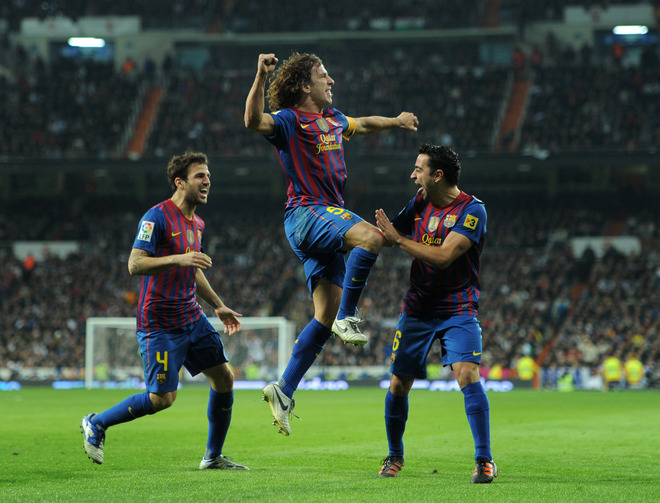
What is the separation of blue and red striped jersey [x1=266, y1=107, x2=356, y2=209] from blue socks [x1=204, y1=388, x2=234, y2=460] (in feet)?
6.92

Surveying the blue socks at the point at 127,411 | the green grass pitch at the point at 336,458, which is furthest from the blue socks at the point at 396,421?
the blue socks at the point at 127,411

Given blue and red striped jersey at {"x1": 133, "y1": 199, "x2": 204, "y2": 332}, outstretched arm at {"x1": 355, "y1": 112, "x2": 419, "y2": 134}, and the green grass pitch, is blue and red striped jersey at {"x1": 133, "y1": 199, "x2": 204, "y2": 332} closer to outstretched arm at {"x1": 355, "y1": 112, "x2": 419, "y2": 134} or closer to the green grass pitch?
the green grass pitch

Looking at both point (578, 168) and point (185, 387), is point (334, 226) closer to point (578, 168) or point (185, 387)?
point (185, 387)

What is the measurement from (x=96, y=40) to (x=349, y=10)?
502 inches

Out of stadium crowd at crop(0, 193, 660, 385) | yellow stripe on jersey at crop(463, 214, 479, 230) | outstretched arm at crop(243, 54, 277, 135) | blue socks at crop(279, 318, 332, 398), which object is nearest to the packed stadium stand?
stadium crowd at crop(0, 193, 660, 385)

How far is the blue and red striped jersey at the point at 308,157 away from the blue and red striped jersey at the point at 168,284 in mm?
1279

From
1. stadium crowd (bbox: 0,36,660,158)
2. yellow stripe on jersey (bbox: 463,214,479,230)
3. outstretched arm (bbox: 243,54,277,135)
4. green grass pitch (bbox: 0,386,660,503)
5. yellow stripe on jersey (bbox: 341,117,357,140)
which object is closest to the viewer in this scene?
green grass pitch (bbox: 0,386,660,503)

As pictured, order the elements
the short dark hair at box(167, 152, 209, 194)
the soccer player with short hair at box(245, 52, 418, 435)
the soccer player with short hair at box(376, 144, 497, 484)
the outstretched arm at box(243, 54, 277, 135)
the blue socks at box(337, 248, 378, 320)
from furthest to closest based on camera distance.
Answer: the short dark hair at box(167, 152, 209, 194), the soccer player with short hair at box(376, 144, 497, 484), the blue socks at box(337, 248, 378, 320), the soccer player with short hair at box(245, 52, 418, 435), the outstretched arm at box(243, 54, 277, 135)

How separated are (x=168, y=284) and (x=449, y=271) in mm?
2413

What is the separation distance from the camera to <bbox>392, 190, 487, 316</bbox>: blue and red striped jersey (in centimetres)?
723

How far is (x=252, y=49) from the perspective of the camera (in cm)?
4403

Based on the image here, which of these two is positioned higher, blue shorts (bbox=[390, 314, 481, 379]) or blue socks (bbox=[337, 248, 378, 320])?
blue socks (bbox=[337, 248, 378, 320])

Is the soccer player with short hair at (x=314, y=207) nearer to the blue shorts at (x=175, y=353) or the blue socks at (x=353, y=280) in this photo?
the blue socks at (x=353, y=280)

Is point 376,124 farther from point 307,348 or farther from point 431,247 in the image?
point 307,348
